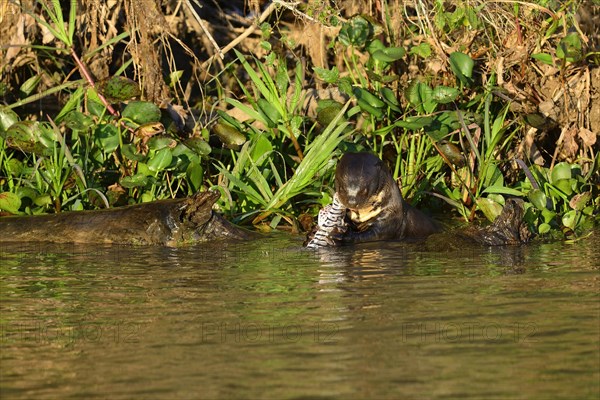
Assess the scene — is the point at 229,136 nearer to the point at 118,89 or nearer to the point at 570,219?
the point at 118,89

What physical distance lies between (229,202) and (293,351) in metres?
3.31

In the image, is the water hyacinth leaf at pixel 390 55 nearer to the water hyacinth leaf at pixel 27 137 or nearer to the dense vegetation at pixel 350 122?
the dense vegetation at pixel 350 122

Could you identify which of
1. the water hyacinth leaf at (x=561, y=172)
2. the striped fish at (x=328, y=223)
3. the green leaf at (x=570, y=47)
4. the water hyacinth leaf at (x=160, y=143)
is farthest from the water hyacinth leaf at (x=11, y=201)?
the green leaf at (x=570, y=47)

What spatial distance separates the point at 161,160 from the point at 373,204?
1.27m

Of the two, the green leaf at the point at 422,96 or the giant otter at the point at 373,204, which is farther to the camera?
the green leaf at the point at 422,96

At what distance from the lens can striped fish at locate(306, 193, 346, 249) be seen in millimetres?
5789

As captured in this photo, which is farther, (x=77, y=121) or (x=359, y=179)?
(x=77, y=121)

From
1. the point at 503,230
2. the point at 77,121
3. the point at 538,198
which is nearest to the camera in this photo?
the point at 503,230

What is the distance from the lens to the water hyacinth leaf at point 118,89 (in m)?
6.95

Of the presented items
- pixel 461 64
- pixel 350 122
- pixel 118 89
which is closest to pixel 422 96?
pixel 461 64

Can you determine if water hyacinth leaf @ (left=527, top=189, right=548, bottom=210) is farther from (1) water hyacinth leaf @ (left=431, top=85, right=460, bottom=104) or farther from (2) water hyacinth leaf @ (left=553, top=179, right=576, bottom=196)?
(1) water hyacinth leaf @ (left=431, top=85, right=460, bottom=104)

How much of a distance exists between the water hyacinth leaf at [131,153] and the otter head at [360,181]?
1267 millimetres

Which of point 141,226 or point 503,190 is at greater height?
point 503,190

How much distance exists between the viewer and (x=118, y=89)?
696 cm
